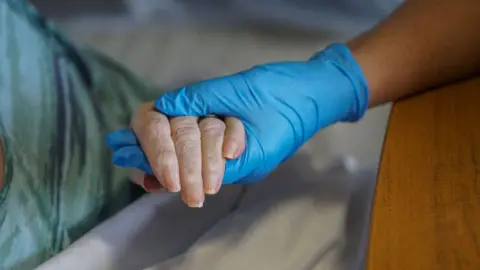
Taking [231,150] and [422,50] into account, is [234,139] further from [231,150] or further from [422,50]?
[422,50]

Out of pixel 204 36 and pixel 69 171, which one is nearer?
pixel 69 171

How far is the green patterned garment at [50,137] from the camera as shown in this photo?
803 millimetres

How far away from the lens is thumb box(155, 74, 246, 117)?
27.7 inches

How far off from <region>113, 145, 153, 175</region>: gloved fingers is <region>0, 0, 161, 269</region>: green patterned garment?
163 mm

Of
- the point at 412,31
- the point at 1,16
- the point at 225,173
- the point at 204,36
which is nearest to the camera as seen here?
the point at 225,173

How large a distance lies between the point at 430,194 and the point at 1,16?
60cm

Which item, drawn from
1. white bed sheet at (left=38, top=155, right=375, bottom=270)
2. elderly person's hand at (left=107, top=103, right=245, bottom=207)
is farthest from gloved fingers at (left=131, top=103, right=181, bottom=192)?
white bed sheet at (left=38, top=155, right=375, bottom=270)

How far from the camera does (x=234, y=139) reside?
66 cm

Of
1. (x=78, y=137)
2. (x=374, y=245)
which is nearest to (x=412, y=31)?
(x=374, y=245)

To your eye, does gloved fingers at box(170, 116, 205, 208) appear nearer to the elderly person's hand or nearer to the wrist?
the elderly person's hand

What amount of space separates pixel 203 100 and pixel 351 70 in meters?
0.18

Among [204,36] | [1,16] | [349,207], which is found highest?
[1,16]

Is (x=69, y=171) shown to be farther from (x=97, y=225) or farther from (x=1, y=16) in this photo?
(x=1, y=16)

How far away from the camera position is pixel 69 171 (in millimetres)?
873
